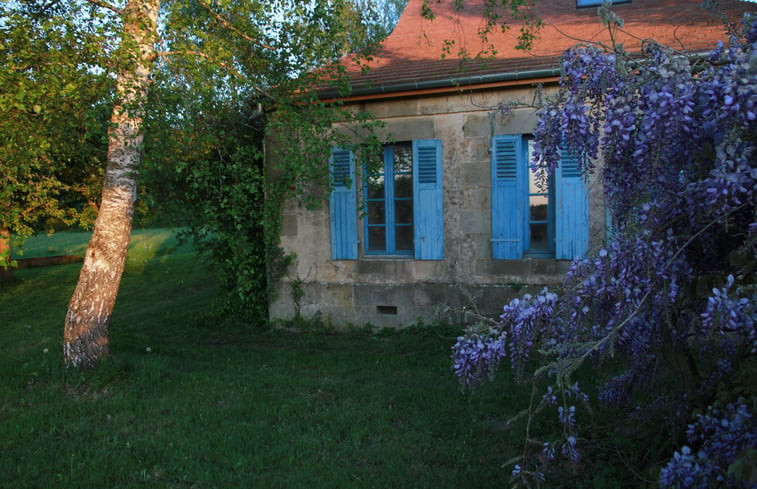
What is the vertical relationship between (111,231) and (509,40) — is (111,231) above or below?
below

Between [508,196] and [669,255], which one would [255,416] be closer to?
[669,255]

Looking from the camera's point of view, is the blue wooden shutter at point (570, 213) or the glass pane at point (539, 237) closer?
the blue wooden shutter at point (570, 213)

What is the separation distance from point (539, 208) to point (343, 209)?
109 inches

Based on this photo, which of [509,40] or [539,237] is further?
[509,40]

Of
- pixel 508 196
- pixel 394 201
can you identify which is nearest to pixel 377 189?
pixel 394 201

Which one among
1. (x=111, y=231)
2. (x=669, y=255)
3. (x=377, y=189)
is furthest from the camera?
(x=377, y=189)

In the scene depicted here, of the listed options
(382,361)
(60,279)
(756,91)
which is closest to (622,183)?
(756,91)

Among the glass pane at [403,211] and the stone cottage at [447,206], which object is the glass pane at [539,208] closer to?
the stone cottage at [447,206]

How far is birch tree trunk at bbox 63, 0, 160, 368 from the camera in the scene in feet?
19.0

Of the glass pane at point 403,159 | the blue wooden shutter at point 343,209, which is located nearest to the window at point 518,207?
the glass pane at point 403,159

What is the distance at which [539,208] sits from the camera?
7.62 metres

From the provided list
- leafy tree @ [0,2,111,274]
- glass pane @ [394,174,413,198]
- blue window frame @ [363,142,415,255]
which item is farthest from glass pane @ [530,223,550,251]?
leafy tree @ [0,2,111,274]

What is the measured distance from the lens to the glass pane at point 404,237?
8.20 metres

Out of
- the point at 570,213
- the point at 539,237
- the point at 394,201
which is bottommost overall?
the point at 539,237
